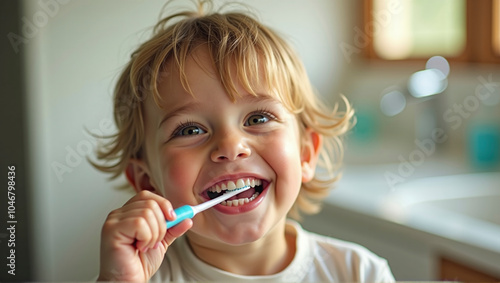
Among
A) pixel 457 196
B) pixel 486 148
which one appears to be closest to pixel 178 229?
pixel 457 196

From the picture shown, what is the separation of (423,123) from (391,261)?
0.55 m

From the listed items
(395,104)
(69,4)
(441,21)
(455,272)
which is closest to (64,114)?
(69,4)

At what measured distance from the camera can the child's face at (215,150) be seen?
0.44 metres

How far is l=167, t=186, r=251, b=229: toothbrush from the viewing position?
0.39m

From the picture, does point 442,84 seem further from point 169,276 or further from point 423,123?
point 169,276

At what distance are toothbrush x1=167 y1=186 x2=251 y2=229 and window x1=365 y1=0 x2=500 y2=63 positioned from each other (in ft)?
2.31

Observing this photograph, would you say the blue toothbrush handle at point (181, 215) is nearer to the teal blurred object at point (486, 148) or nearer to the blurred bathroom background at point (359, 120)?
the blurred bathroom background at point (359, 120)

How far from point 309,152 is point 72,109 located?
0.22 metres

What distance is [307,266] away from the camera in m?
0.57

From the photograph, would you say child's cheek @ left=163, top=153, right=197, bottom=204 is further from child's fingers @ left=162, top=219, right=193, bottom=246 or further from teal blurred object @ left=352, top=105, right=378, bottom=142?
teal blurred object @ left=352, top=105, right=378, bottom=142

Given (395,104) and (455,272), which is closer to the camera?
(455,272)

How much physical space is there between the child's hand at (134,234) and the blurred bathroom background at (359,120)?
75mm

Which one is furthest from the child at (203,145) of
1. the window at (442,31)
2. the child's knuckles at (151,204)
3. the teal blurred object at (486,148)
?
the teal blurred object at (486,148)

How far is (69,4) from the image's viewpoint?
0.50 metres
